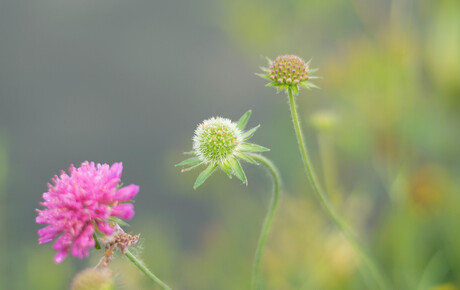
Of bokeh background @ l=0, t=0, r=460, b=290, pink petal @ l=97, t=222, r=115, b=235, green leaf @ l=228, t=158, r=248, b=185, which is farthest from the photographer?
bokeh background @ l=0, t=0, r=460, b=290

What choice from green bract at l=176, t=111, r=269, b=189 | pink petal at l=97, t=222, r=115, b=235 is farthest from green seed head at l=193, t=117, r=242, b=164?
pink petal at l=97, t=222, r=115, b=235

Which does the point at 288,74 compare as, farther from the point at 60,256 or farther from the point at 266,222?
the point at 60,256

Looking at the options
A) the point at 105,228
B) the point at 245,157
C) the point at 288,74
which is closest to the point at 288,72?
the point at 288,74

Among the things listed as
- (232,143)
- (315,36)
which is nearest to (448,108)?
(315,36)

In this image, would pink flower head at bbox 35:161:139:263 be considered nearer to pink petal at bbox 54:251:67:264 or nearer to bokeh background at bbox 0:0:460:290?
pink petal at bbox 54:251:67:264

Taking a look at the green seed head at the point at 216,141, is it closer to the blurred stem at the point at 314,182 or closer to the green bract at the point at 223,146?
the green bract at the point at 223,146

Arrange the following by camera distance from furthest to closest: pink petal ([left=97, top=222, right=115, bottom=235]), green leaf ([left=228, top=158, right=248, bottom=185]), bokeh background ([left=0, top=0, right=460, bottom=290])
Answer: bokeh background ([left=0, top=0, right=460, bottom=290])
green leaf ([left=228, top=158, right=248, bottom=185])
pink petal ([left=97, top=222, right=115, bottom=235])

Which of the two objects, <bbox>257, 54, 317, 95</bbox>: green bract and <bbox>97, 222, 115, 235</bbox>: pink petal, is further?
<bbox>257, 54, 317, 95</bbox>: green bract
